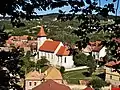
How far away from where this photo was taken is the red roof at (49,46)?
150 feet

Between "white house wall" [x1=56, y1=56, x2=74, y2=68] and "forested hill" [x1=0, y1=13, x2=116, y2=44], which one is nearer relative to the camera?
"forested hill" [x1=0, y1=13, x2=116, y2=44]

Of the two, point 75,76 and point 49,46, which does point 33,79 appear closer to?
point 75,76

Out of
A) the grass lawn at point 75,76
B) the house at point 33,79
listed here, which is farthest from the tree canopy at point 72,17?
the grass lawn at point 75,76

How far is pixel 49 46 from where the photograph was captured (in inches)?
1821

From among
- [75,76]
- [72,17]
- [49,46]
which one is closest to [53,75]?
[75,76]

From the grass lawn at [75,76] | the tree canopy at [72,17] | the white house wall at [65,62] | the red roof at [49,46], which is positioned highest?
the tree canopy at [72,17]

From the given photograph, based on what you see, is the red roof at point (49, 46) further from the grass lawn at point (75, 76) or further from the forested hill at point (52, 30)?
the grass lawn at point (75, 76)

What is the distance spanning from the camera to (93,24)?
3.80 metres

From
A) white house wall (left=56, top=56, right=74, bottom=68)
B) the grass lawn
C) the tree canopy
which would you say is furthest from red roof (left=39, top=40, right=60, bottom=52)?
the tree canopy

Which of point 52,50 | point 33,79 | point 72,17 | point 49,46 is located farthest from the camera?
point 49,46

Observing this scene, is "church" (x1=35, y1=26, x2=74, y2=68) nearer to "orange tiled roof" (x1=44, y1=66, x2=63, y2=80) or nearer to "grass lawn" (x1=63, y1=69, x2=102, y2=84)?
"grass lawn" (x1=63, y1=69, x2=102, y2=84)

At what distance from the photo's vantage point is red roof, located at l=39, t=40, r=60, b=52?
150 feet

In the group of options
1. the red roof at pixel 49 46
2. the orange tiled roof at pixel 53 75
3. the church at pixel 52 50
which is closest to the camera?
the orange tiled roof at pixel 53 75

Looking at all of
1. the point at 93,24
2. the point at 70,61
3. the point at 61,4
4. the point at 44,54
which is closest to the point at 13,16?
the point at 61,4
